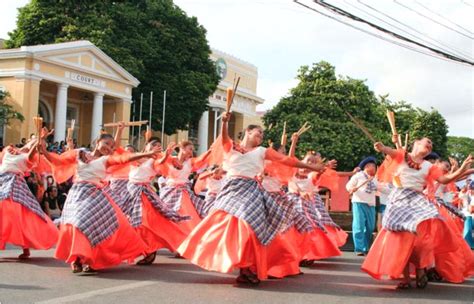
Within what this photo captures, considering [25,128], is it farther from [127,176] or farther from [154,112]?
[127,176]

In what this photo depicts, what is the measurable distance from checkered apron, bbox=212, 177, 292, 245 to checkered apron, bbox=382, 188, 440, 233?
1.24m

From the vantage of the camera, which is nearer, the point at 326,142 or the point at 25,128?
the point at 25,128

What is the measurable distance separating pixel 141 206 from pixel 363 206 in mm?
4666

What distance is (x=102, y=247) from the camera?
333 inches

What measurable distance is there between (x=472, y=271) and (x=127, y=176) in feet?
18.0

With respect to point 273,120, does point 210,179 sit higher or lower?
lower

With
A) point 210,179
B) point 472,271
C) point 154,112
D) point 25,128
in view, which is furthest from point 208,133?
point 472,271

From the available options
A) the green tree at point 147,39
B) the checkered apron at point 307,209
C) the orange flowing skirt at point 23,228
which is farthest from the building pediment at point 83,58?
the checkered apron at point 307,209

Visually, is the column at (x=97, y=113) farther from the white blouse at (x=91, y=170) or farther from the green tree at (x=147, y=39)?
the white blouse at (x=91, y=170)

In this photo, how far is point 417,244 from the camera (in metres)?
7.65

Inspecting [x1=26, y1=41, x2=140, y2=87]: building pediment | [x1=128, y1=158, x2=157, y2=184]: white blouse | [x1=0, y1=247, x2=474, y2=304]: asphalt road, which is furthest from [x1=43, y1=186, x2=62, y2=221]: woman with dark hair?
[x1=26, y1=41, x2=140, y2=87]: building pediment

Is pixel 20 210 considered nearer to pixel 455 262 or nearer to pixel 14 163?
pixel 14 163

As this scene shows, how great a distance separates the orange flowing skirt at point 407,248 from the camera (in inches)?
297

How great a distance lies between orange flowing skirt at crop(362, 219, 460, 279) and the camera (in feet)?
24.7
